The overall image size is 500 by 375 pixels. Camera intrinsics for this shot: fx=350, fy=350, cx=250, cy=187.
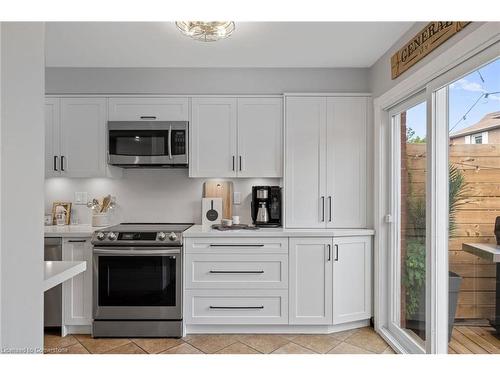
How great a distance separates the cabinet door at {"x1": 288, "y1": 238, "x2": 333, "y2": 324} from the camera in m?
3.02

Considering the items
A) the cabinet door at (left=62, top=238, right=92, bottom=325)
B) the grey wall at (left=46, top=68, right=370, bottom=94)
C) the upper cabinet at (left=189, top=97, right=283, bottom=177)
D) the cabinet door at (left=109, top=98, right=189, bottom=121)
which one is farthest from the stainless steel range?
the grey wall at (left=46, top=68, right=370, bottom=94)

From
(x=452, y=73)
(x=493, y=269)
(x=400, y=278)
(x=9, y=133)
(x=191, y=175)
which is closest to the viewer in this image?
(x=9, y=133)

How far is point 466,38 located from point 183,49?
2065 mm

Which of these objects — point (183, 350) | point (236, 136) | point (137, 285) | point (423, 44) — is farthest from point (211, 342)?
point (423, 44)

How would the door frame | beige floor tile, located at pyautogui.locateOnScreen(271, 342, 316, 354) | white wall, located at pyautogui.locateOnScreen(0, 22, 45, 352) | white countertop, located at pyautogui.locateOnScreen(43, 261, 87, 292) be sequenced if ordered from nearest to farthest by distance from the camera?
white wall, located at pyautogui.locateOnScreen(0, 22, 45, 352), white countertop, located at pyautogui.locateOnScreen(43, 261, 87, 292), the door frame, beige floor tile, located at pyautogui.locateOnScreen(271, 342, 316, 354)

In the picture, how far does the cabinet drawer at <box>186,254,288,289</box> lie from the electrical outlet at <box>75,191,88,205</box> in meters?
1.33

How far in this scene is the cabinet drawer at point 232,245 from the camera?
9.86ft

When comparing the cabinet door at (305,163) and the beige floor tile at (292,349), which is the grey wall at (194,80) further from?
the beige floor tile at (292,349)

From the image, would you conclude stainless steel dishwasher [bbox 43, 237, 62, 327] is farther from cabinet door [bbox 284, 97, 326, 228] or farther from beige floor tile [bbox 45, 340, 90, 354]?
cabinet door [bbox 284, 97, 326, 228]

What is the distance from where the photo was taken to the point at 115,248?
2959 mm

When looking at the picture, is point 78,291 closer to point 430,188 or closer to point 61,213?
point 61,213

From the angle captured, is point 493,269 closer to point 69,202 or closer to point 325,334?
point 325,334

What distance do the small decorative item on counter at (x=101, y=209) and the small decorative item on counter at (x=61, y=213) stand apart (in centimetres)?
22

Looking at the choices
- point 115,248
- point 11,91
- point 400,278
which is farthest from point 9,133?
point 400,278
